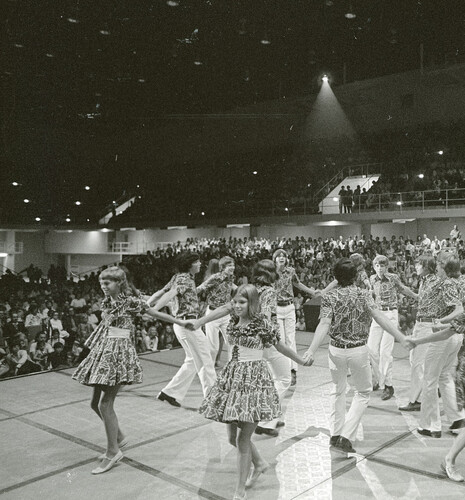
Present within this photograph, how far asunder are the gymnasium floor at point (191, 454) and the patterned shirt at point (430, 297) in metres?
1.13

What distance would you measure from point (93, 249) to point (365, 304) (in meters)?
29.5

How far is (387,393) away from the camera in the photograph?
6172 mm

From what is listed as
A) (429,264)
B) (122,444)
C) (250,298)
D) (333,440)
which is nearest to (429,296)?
(429,264)

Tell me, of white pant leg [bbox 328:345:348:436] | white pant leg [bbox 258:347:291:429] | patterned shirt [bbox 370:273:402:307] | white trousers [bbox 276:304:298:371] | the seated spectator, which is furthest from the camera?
the seated spectator

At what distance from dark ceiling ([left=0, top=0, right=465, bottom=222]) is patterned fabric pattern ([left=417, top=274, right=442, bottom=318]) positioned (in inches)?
413

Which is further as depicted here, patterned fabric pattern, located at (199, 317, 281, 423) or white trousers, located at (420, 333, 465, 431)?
white trousers, located at (420, 333, 465, 431)

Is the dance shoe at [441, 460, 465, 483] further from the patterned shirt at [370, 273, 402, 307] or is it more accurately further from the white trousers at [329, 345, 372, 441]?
the patterned shirt at [370, 273, 402, 307]

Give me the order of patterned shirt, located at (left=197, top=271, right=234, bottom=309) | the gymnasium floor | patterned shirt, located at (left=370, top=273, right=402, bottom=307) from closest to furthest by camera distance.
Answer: the gymnasium floor
patterned shirt, located at (left=370, top=273, right=402, bottom=307)
patterned shirt, located at (left=197, top=271, right=234, bottom=309)

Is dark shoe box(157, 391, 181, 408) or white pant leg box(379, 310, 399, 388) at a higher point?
white pant leg box(379, 310, 399, 388)

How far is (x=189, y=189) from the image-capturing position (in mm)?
29078

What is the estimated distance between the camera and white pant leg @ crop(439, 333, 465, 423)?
473 centimetres

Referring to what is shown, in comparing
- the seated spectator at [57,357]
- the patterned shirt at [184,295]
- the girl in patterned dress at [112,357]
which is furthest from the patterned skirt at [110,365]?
the seated spectator at [57,357]

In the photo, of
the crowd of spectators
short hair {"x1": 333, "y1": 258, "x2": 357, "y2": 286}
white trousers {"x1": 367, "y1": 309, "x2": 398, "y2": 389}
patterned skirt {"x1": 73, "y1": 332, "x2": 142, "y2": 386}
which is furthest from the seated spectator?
short hair {"x1": 333, "y1": 258, "x2": 357, "y2": 286}

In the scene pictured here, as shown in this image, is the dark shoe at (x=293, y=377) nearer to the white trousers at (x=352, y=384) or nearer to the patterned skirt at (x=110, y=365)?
the white trousers at (x=352, y=384)
